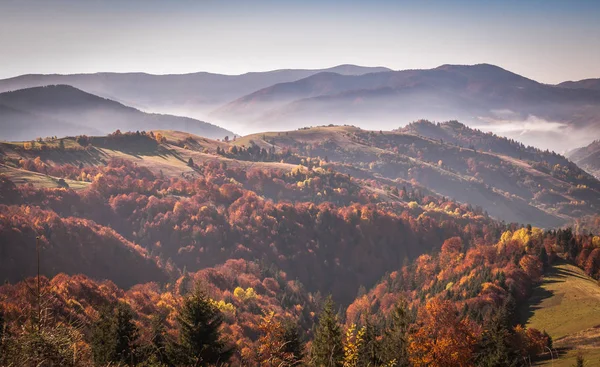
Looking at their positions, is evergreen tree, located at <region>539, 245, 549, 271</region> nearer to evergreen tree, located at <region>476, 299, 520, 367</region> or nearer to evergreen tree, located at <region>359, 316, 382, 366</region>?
evergreen tree, located at <region>476, 299, 520, 367</region>

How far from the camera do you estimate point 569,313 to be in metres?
111

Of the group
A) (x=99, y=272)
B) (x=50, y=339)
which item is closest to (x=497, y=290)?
(x=50, y=339)

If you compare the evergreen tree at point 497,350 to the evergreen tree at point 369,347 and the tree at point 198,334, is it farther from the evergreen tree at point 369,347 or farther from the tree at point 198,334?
the tree at point 198,334

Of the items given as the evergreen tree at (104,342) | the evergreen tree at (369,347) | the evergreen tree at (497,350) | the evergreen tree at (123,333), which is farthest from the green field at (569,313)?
the evergreen tree at (104,342)

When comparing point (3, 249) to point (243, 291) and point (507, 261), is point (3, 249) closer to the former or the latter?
point (243, 291)

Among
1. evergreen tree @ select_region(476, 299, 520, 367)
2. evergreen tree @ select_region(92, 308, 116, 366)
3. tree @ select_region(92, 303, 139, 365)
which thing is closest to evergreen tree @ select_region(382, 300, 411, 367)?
evergreen tree @ select_region(476, 299, 520, 367)

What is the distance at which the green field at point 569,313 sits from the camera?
86.2 m

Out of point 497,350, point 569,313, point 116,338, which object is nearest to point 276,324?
point 116,338

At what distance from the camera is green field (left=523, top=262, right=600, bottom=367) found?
8625cm

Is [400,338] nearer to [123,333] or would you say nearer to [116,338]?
[123,333]

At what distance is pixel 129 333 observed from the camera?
45.9 meters

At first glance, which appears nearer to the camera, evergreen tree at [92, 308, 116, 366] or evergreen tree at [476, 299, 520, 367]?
evergreen tree at [92, 308, 116, 366]

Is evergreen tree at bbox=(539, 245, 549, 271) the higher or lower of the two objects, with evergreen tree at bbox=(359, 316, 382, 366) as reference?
lower

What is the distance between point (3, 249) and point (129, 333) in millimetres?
156136
